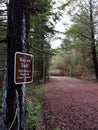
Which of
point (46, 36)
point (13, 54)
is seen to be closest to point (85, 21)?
point (46, 36)

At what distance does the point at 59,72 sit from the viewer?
178 feet

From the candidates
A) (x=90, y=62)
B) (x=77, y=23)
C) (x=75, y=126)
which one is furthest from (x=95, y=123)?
(x=90, y=62)

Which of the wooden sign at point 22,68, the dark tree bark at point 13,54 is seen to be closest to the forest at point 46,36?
the dark tree bark at point 13,54

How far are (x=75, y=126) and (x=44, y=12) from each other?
4145 mm

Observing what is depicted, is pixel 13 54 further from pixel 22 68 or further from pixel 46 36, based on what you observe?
pixel 46 36

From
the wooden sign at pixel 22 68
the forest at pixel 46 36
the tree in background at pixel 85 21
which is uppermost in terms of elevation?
the tree in background at pixel 85 21

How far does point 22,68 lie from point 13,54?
0.26m

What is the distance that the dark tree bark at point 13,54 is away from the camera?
3.50 m

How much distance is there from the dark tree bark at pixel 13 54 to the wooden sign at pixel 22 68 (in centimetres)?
11

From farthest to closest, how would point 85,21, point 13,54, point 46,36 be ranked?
point 85,21 < point 46,36 < point 13,54

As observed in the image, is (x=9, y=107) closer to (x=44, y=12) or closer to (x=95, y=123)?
(x=95, y=123)

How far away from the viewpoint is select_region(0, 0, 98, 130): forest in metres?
3.57

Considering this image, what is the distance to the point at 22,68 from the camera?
3.52 m

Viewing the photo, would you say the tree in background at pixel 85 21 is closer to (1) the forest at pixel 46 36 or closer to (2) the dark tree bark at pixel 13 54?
(1) the forest at pixel 46 36
